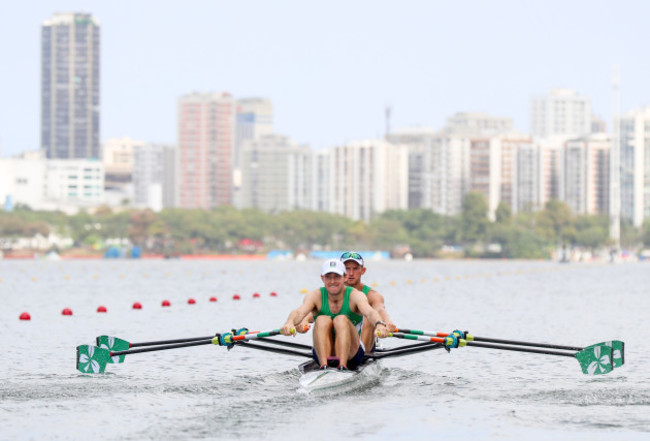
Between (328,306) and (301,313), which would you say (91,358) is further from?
(328,306)

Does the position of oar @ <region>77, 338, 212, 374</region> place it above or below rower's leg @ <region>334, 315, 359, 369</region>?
below

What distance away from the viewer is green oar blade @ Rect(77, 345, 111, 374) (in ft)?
68.1

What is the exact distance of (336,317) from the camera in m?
19.5

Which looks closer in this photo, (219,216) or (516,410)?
(516,410)

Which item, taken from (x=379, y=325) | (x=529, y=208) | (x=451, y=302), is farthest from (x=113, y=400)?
(x=529, y=208)

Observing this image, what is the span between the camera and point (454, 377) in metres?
22.3

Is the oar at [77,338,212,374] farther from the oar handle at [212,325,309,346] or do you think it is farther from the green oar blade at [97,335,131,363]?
the oar handle at [212,325,309,346]

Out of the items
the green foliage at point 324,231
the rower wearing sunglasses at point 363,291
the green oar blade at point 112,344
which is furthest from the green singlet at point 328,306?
the green foliage at point 324,231

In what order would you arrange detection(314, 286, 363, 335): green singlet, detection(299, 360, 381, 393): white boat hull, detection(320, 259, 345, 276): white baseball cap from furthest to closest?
detection(314, 286, 363, 335): green singlet, detection(320, 259, 345, 276): white baseball cap, detection(299, 360, 381, 393): white boat hull

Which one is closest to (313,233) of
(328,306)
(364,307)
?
(328,306)

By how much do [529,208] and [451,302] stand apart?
152 m

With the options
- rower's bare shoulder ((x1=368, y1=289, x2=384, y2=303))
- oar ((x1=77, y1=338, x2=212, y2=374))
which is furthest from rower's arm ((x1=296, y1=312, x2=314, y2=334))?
oar ((x1=77, y1=338, x2=212, y2=374))

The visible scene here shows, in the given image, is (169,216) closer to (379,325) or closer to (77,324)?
(77,324)

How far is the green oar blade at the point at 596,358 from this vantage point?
20328mm
